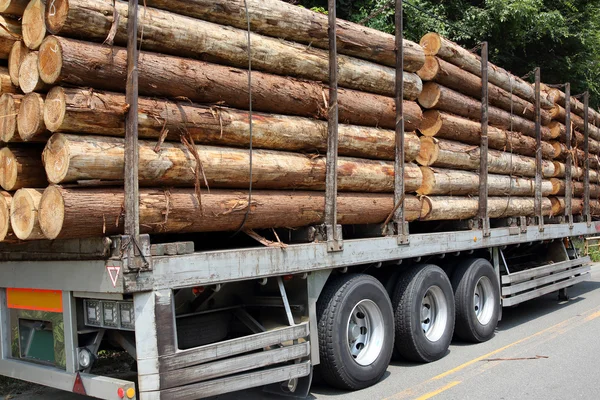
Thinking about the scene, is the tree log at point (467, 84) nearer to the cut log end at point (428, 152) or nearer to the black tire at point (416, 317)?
the cut log end at point (428, 152)

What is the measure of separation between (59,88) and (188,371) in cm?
217

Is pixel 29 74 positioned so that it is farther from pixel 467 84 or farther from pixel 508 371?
pixel 467 84

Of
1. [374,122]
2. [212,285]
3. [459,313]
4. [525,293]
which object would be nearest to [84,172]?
[212,285]

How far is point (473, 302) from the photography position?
867 cm

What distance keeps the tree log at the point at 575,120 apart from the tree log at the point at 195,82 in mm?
6593

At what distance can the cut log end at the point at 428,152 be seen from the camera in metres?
8.16

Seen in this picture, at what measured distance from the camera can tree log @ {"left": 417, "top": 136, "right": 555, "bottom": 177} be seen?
822 cm

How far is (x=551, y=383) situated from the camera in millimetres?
6508

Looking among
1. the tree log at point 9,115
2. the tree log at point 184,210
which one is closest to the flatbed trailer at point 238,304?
the tree log at point 184,210

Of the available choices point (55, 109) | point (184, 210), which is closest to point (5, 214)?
point (55, 109)

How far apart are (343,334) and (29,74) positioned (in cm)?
356

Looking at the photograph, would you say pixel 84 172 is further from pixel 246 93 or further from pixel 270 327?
pixel 270 327

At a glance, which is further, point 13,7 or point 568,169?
point 568,169

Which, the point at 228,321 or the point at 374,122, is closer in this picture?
the point at 228,321
